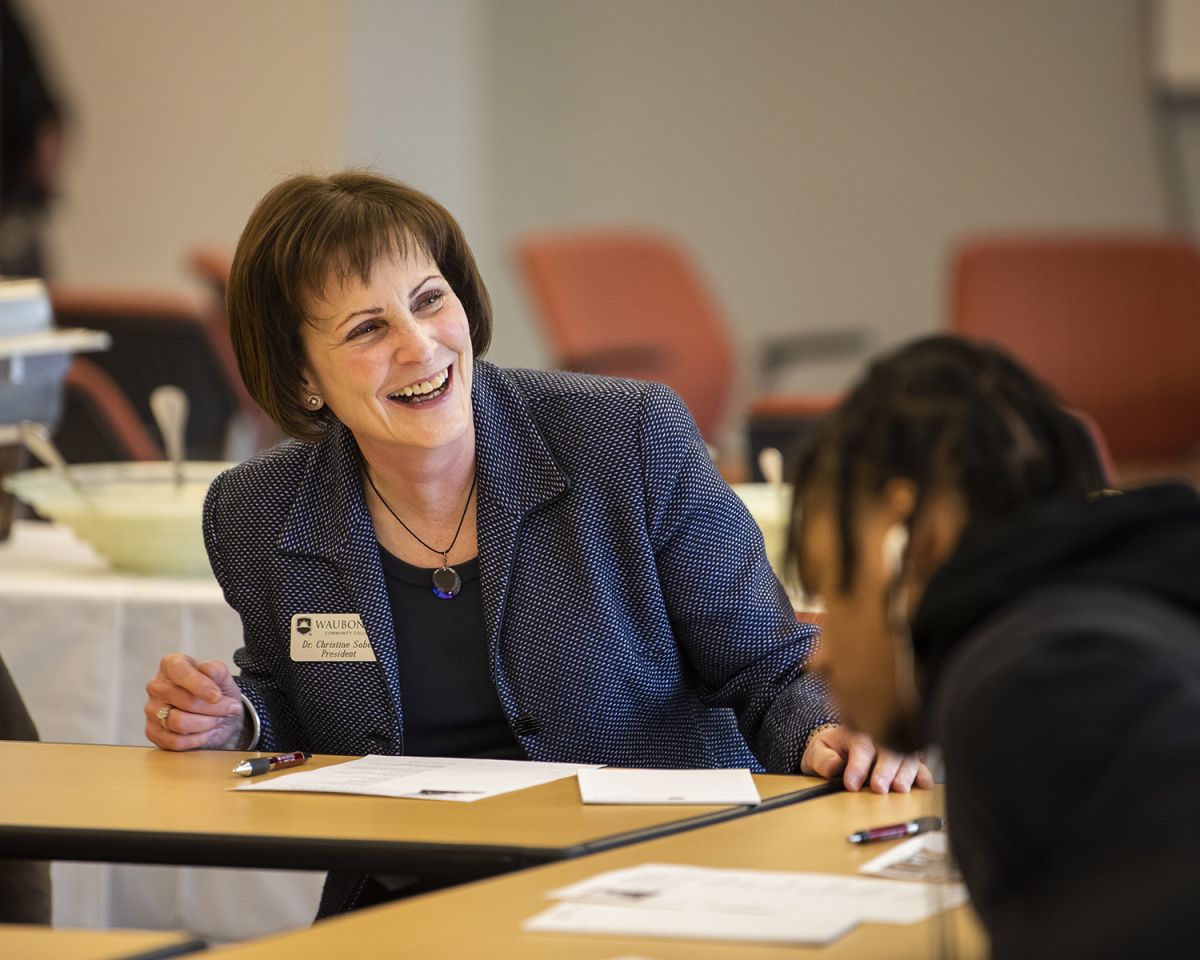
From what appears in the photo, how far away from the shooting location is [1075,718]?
2.94 feet

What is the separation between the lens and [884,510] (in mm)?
1043

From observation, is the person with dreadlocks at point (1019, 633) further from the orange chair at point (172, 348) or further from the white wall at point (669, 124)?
the white wall at point (669, 124)

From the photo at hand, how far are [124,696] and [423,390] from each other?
972 mm

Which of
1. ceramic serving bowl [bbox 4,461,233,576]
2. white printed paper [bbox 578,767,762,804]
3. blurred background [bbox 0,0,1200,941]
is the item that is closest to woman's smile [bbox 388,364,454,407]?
white printed paper [bbox 578,767,762,804]

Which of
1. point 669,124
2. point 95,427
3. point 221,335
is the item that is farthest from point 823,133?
point 95,427

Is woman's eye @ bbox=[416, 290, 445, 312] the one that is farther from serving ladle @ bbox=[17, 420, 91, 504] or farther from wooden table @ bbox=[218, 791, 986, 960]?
serving ladle @ bbox=[17, 420, 91, 504]

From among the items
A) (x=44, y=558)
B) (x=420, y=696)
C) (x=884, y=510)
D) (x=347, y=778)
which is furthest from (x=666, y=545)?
(x=44, y=558)

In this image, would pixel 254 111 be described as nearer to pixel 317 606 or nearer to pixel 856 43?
pixel 856 43

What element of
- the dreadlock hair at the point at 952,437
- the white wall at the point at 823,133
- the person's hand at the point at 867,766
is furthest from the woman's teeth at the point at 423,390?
the white wall at the point at 823,133

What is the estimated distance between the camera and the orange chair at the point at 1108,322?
16.7ft

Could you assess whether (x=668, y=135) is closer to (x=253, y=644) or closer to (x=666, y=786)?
(x=253, y=644)

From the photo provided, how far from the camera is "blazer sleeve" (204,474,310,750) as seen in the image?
80.0 inches

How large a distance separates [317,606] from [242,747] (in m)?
0.18

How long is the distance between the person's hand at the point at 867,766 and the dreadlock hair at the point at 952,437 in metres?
0.63
